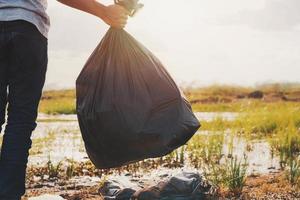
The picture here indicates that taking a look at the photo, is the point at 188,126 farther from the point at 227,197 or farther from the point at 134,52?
the point at 227,197

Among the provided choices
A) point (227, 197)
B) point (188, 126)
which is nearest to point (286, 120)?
point (227, 197)

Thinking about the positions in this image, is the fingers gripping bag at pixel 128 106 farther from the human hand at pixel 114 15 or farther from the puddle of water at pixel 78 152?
the puddle of water at pixel 78 152

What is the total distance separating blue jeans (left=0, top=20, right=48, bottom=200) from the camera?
→ 2873mm

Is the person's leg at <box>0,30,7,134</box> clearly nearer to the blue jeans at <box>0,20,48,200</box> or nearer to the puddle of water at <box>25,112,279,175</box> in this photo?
the blue jeans at <box>0,20,48,200</box>

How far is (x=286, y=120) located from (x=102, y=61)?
20.8ft

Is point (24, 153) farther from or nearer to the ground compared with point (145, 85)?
nearer to the ground

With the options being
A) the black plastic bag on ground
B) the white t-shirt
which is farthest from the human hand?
the white t-shirt

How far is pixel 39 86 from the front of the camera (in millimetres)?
2988

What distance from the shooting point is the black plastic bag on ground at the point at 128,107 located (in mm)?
3170

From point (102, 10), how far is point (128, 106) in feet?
1.66

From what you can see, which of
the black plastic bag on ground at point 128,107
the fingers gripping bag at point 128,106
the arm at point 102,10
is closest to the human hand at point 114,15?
the arm at point 102,10

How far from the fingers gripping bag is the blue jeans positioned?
367 millimetres

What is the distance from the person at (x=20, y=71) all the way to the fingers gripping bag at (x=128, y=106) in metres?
0.33

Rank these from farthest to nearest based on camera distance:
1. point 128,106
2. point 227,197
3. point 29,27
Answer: point 227,197
point 128,106
point 29,27
